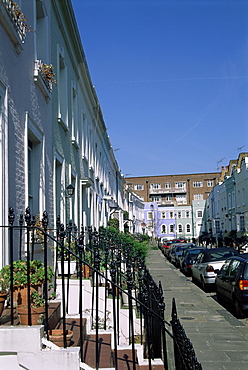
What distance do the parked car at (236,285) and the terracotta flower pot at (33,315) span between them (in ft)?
22.0

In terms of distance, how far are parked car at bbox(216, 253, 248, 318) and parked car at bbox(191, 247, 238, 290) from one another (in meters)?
3.29

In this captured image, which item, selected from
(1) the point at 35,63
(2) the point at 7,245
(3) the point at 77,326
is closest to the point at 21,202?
(2) the point at 7,245

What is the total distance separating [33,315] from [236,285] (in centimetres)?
699

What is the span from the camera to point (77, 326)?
224 inches

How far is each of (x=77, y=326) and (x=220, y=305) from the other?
7880 millimetres

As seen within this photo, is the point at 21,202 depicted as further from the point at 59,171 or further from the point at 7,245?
the point at 59,171

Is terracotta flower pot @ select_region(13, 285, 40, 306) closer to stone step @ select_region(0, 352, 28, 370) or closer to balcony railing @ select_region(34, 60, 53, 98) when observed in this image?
stone step @ select_region(0, 352, 28, 370)

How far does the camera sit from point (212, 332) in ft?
29.6

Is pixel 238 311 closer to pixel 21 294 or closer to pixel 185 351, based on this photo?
pixel 21 294

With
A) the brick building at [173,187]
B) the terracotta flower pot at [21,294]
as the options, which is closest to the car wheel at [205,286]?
the terracotta flower pot at [21,294]

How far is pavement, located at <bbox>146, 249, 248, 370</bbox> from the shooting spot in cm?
694

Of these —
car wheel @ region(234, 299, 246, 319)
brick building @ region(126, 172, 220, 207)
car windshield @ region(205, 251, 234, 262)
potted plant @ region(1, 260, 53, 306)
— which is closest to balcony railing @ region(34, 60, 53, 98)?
potted plant @ region(1, 260, 53, 306)

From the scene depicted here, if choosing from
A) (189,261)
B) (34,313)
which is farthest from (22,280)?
(189,261)

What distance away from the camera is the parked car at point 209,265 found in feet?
50.3
